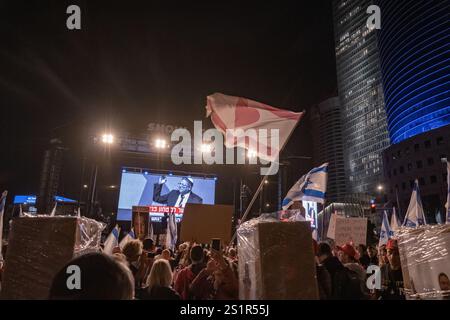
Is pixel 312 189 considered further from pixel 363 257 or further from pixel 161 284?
pixel 161 284

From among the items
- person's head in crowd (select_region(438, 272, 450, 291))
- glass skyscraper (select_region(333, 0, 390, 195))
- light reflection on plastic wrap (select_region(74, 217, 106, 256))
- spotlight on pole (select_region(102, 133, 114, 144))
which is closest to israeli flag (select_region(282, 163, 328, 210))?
person's head in crowd (select_region(438, 272, 450, 291))

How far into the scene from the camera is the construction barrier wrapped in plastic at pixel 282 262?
2826mm

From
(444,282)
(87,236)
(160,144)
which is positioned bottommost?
(444,282)

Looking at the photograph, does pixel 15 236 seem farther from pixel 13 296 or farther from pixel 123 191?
pixel 123 191

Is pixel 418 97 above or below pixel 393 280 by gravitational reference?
above

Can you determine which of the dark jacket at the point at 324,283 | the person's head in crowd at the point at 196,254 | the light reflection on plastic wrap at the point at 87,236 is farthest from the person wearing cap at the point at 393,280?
the light reflection on plastic wrap at the point at 87,236

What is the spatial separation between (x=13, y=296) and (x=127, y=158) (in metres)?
21.4

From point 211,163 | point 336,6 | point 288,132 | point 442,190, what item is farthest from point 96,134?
point 336,6

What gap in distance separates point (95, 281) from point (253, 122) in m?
5.09

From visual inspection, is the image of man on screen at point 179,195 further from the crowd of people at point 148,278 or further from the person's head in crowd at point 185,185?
the crowd of people at point 148,278

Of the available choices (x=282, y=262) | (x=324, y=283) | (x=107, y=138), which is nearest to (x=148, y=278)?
(x=282, y=262)

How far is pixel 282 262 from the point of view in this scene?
289 cm

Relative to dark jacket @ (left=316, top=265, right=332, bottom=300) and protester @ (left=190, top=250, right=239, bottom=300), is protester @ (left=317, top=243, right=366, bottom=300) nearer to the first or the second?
dark jacket @ (left=316, top=265, right=332, bottom=300)

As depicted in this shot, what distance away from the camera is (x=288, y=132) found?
5879mm
